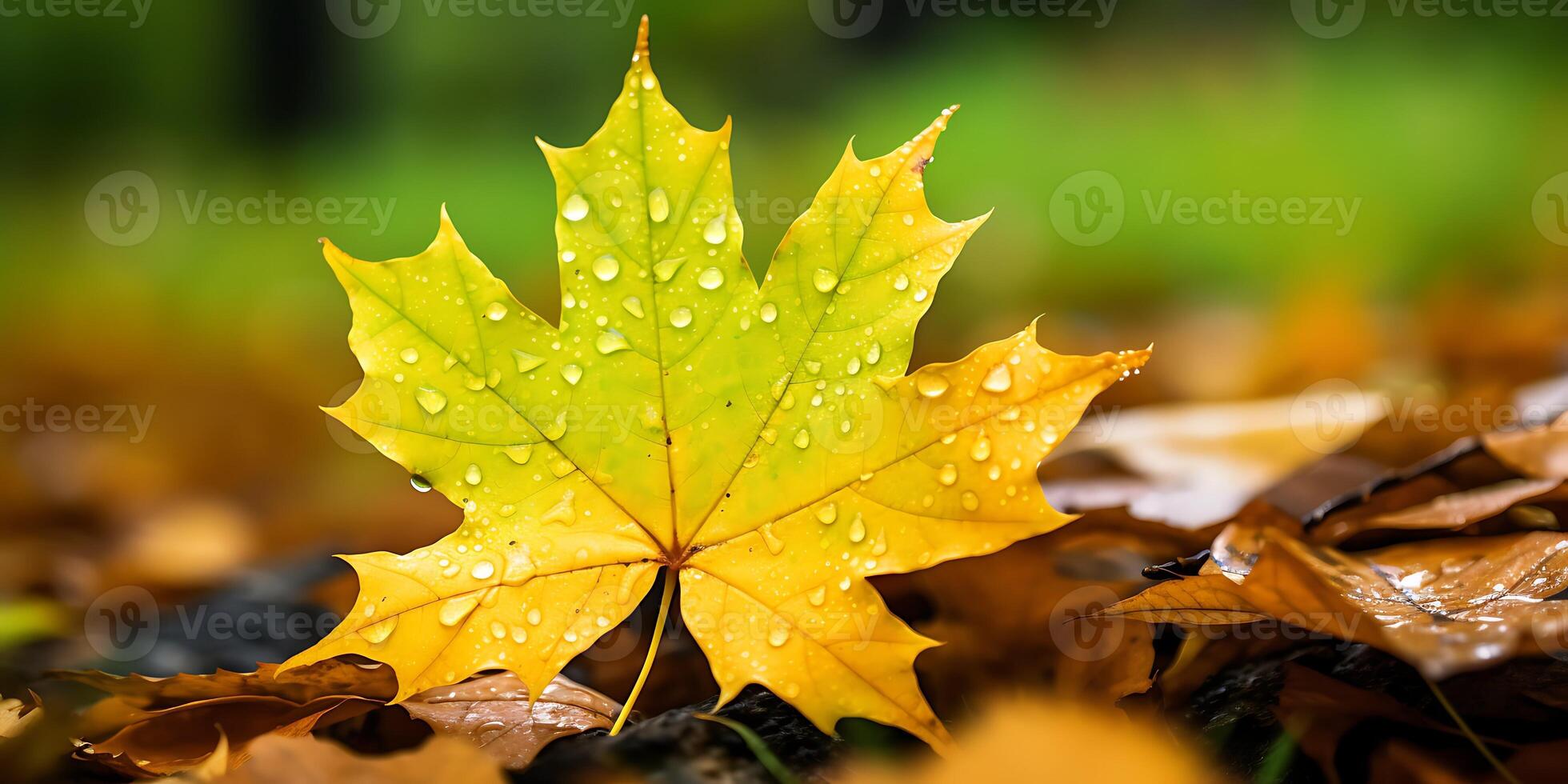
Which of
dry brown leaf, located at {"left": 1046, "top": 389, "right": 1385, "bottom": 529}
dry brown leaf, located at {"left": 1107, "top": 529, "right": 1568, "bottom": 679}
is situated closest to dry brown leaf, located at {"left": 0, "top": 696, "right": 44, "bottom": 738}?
dry brown leaf, located at {"left": 1107, "top": 529, "right": 1568, "bottom": 679}

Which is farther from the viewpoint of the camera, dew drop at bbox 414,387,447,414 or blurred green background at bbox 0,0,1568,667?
blurred green background at bbox 0,0,1568,667

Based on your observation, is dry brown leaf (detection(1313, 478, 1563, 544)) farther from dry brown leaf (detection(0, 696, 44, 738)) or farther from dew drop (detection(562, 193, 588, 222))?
dry brown leaf (detection(0, 696, 44, 738))

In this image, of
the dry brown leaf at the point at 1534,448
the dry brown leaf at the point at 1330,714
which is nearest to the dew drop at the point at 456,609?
the dry brown leaf at the point at 1330,714

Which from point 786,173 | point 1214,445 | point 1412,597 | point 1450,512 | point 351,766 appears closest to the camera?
point 351,766

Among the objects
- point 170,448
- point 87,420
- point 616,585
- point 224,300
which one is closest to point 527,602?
point 616,585

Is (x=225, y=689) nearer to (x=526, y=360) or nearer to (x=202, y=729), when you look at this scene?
(x=202, y=729)

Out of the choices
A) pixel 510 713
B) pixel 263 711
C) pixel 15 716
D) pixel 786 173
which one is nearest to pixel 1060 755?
pixel 510 713

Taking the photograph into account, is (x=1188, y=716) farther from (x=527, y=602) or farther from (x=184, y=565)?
(x=184, y=565)
